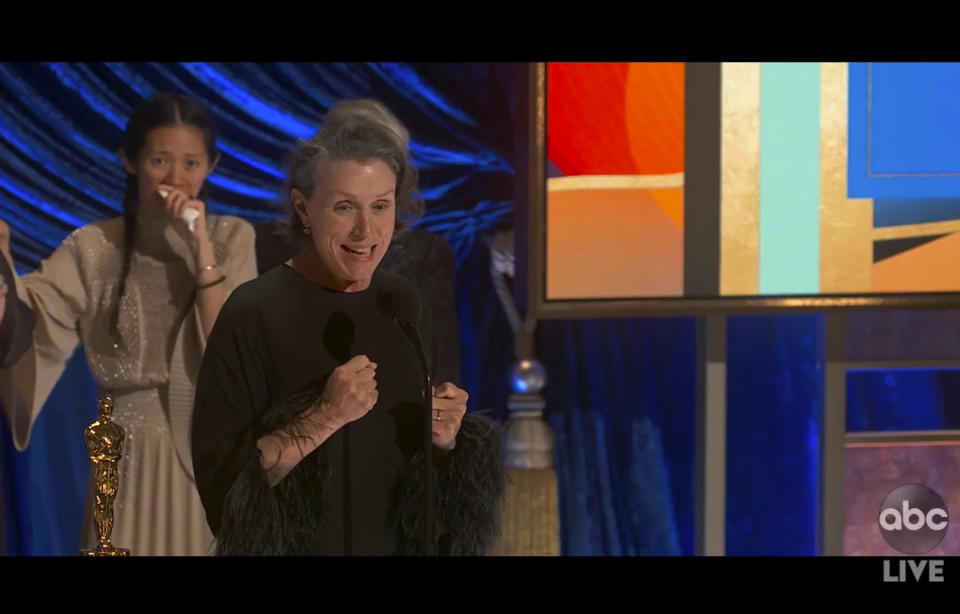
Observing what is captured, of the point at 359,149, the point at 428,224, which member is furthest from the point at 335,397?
the point at 359,149

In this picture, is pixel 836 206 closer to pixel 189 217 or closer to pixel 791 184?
pixel 791 184

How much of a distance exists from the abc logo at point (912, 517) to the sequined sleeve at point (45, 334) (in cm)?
252

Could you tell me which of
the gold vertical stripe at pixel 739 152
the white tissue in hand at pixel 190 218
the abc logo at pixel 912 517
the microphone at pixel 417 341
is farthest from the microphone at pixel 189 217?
the abc logo at pixel 912 517

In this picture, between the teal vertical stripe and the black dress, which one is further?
the teal vertical stripe

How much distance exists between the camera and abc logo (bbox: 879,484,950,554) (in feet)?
15.6

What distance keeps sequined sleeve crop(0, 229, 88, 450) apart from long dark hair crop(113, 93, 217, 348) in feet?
0.47

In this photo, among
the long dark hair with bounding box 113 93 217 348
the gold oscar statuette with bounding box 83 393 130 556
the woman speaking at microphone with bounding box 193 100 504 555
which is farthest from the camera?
the long dark hair with bounding box 113 93 217 348

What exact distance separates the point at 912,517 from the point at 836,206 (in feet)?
3.29

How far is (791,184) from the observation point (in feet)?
15.0

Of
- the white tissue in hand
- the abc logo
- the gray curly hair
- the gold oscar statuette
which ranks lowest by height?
the abc logo

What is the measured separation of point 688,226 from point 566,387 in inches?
25.6

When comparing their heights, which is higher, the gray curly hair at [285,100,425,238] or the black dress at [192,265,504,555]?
the gray curly hair at [285,100,425,238]

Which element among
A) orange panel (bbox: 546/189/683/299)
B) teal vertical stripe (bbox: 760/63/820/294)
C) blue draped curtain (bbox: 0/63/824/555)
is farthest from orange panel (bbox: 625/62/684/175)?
blue draped curtain (bbox: 0/63/824/555)

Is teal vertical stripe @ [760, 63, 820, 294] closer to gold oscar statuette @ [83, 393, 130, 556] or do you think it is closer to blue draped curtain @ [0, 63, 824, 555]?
blue draped curtain @ [0, 63, 824, 555]
